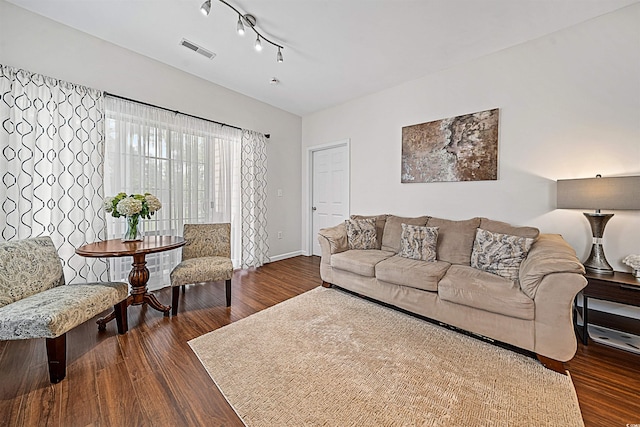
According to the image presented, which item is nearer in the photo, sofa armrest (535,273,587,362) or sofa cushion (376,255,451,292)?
sofa armrest (535,273,587,362)

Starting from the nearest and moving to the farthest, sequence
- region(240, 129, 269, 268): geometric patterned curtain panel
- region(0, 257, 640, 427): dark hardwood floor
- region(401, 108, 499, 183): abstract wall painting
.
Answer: region(0, 257, 640, 427): dark hardwood floor → region(401, 108, 499, 183): abstract wall painting → region(240, 129, 269, 268): geometric patterned curtain panel

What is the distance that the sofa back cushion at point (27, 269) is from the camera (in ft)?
5.62

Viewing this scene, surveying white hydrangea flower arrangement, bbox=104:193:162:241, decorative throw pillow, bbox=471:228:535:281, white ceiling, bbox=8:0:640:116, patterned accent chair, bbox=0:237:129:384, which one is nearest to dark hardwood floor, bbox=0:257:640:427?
patterned accent chair, bbox=0:237:129:384

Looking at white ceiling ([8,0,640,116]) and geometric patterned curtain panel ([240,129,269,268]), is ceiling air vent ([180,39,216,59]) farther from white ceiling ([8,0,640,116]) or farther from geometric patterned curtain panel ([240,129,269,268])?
geometric patterned curtain panel ([240,129,269,268])

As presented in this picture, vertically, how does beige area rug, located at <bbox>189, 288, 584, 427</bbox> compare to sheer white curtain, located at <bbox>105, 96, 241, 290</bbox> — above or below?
below

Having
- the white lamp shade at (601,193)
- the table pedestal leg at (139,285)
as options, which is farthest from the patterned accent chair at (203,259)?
the white lamp shade at (601,193)

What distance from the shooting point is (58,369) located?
1535 mm

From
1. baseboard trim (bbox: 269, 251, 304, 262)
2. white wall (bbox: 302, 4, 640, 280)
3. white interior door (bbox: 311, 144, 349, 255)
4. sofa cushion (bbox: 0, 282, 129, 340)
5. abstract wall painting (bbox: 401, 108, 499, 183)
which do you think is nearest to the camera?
sofa cushion (bbox: 0, 282, 129, 340)

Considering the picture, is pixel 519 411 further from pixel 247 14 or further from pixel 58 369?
pixel 247 14

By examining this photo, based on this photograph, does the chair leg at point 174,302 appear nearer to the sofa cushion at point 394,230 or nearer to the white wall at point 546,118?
the sofa cushion at point 394,230

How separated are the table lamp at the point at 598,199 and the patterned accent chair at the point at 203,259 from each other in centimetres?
327

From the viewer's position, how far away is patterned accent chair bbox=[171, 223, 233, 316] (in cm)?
245

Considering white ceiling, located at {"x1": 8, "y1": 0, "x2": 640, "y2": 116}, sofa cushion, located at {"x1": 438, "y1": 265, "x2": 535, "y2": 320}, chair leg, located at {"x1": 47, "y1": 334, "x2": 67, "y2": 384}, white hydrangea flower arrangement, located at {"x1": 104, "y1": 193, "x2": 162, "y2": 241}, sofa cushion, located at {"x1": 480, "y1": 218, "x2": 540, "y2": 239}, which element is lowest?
chair leg, located at {"x1": 47, "y1": 334, "x2": 67, "y2": 384}

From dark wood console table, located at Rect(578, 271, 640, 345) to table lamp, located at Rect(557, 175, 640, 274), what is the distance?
0.13 metres
